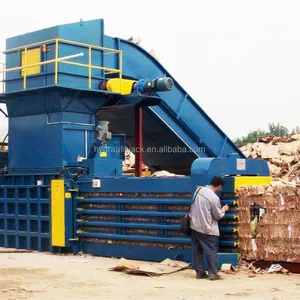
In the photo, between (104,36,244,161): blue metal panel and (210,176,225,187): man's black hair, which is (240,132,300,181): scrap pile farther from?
(210,176,225,187): man's black hair

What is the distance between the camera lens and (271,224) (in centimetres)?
985

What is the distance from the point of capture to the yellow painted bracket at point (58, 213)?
1263 cm

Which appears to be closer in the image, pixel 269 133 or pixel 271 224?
pixel 271 224

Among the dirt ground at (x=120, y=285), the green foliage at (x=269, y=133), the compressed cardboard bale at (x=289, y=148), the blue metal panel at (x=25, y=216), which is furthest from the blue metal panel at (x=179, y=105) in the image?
the green foliage at (x=269, y=133)

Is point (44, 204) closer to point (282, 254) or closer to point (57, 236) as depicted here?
point (57, 236)

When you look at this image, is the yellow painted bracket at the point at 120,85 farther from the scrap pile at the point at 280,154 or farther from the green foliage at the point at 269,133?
the green foliage at the point at 269,133

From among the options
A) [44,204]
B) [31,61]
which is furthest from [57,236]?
[31,61]

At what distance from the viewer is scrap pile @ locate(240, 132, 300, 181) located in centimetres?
2211

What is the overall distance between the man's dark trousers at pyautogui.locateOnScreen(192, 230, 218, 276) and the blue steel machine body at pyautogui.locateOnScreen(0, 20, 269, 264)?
46.3 inches

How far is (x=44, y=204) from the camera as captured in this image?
1320cm

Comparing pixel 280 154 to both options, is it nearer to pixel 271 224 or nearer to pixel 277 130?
pixel 271 224

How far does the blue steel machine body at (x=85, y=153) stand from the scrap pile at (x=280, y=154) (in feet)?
Result: 25.6

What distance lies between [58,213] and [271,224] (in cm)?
472

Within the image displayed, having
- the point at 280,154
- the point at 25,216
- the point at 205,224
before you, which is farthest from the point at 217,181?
the point at 280,154
